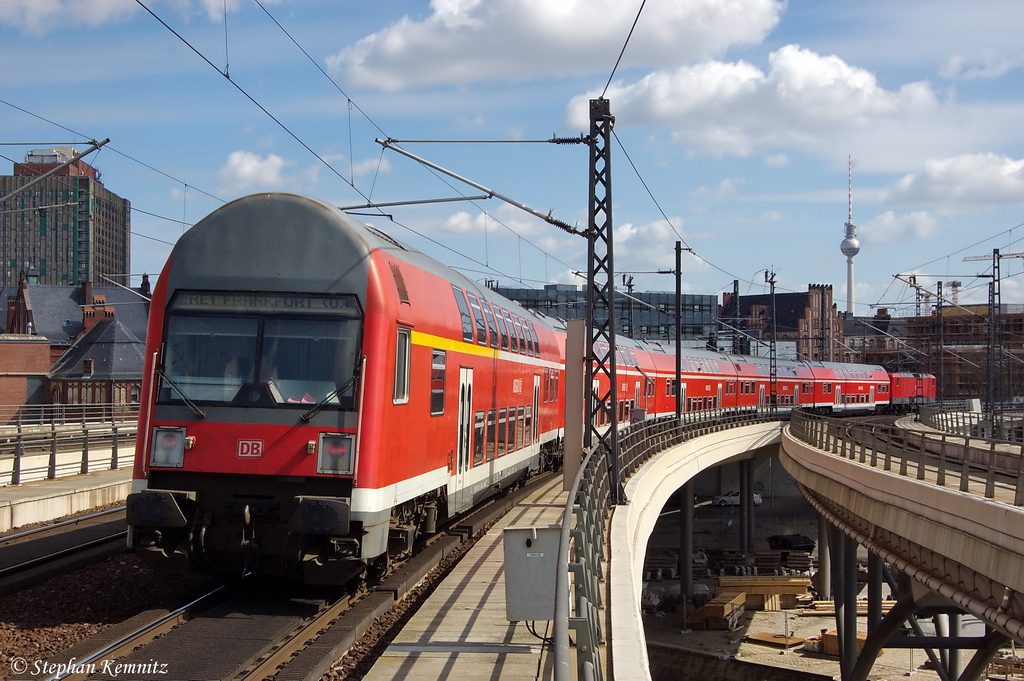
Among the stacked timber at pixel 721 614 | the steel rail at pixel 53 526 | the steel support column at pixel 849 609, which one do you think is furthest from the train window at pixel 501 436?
the stacked timber at pixel 721 614

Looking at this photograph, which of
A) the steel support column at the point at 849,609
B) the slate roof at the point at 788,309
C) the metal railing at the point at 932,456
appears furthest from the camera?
the slate roof at the point at 788,309

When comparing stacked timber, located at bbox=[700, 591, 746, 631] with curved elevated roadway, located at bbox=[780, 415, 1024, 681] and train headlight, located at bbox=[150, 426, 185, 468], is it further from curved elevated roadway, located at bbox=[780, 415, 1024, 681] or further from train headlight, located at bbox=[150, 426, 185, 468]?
train headlight, located at bbox=[150, 426, 185, 468]

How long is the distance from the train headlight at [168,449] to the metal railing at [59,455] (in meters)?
10.7

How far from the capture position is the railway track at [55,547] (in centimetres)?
1169

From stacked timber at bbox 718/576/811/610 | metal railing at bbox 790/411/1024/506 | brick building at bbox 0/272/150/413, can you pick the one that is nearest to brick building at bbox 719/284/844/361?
brick building at bbox 0/272/150/413

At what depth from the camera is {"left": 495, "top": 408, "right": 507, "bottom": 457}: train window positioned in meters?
17.8

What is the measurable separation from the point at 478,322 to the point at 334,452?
234 inches

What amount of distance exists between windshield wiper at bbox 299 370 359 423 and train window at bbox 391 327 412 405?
0.63 m

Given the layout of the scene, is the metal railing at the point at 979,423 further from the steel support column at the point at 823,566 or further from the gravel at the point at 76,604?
the gravel at the point at 76,604

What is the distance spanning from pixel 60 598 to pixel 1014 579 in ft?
36.7

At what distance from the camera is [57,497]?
1777 centimetres

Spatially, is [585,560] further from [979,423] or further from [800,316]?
[800,316]

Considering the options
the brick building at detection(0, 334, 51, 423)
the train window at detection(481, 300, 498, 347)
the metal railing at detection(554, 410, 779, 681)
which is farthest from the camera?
the brick building at detection(0, 334, 51, 423)

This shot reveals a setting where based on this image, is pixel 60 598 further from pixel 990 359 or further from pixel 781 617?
pixel 990 359
